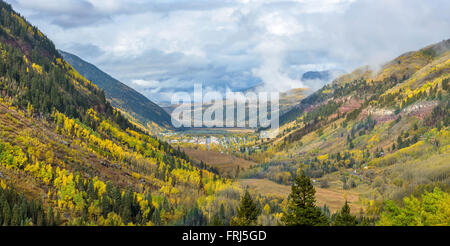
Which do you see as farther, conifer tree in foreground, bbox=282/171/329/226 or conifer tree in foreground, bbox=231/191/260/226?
conifer tree in foreground, bbox=231/191/260/226

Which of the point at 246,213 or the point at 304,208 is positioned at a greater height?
the point at 304,208

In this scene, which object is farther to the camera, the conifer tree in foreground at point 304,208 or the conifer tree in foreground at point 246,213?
the conifer tree in foreground at point 246,213

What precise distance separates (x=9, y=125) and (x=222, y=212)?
11867 centimetres

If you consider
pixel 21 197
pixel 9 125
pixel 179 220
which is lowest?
pixel 179 220

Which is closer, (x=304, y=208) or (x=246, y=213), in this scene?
(x=304, y=208)
